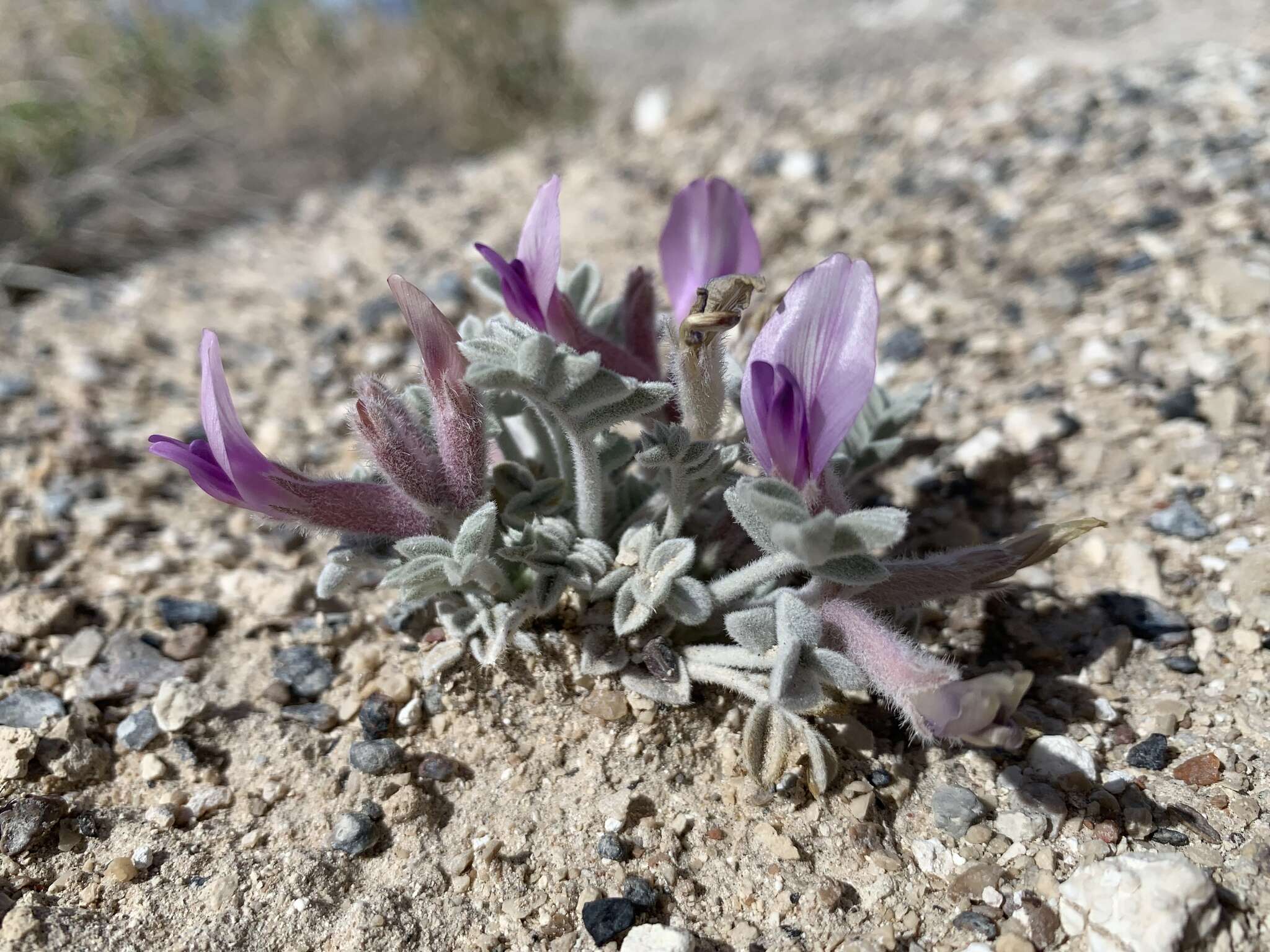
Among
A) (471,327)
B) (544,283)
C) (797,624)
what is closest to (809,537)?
(797,624)

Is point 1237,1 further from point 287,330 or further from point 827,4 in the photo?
point 287,330

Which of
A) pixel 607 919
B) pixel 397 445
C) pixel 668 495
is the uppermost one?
pixel 397 445

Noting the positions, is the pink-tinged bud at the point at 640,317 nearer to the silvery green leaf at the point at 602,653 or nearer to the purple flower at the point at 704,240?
the purple flower at the point at 704,240

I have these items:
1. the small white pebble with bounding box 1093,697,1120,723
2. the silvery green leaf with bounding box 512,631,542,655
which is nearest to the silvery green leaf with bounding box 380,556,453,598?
the silvery green leaf with bounding box 512,631,542,655

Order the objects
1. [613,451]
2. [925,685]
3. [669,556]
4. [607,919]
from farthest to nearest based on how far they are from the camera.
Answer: [613,451], [669,556], [607,919], [925,685]

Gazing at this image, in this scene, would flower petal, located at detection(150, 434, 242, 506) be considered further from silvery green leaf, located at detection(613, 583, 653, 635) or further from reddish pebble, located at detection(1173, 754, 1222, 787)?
reddish pebble, located at detection(1173, 754, 1222, 787)

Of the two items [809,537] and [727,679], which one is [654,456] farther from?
[727,679]

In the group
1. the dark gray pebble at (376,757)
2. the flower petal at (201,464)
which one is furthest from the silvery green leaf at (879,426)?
the flower petal at (201,464)
